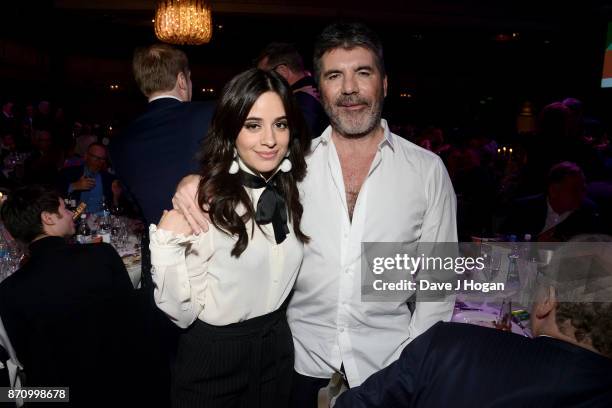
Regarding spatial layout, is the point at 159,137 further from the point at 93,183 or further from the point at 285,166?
the point at 93,183

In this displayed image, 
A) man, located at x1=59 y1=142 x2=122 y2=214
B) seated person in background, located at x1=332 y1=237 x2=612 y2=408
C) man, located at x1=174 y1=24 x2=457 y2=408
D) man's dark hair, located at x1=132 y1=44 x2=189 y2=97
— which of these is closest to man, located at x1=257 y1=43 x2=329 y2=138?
man's dark hair, located at x1=132 y1=44 x2=189 y2=97

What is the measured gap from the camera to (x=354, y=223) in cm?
163

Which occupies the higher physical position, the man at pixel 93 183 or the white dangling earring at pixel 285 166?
the white dangling earring at pixel 285 166

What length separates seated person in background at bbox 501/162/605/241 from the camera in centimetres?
304

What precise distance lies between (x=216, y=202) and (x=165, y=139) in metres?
1.07

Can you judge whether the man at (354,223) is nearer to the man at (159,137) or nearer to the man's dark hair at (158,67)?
the man at (159,137)

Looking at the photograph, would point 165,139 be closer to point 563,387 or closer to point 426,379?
point 426,379

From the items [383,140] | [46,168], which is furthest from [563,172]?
[46,168]

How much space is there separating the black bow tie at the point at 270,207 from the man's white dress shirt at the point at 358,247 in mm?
139

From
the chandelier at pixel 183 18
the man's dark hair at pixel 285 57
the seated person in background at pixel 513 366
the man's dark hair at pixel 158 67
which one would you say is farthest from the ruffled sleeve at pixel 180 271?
the chandelier at pixel 183 18

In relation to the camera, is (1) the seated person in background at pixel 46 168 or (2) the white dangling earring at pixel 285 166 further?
(1) the seated person in background at pixel 46 168

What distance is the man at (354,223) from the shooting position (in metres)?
1.63

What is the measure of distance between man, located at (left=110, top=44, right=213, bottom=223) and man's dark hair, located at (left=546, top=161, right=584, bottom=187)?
221 cm

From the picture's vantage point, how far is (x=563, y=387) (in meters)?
0.96
